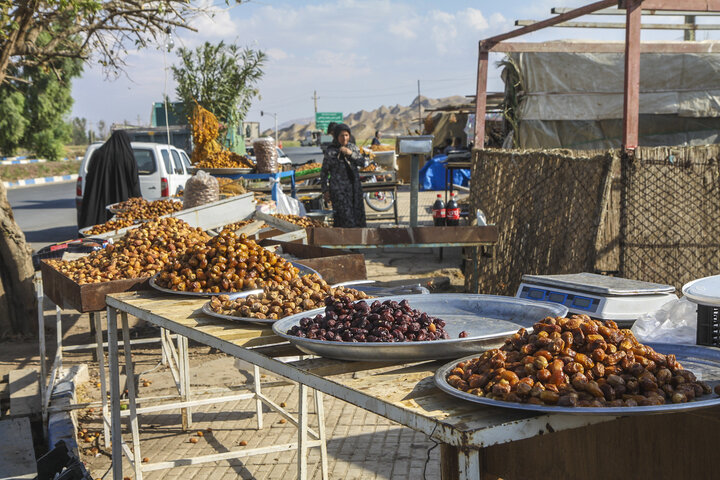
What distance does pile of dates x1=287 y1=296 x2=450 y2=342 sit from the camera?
190 centimetres

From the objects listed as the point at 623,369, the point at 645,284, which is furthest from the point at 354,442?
the point at 623,369

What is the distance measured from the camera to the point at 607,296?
9.75 ft

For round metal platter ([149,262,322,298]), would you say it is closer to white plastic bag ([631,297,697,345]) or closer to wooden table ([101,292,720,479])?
wooden table ([101,292,720,479])

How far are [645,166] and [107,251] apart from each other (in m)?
4.08

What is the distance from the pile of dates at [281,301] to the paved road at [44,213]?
37.7 ft

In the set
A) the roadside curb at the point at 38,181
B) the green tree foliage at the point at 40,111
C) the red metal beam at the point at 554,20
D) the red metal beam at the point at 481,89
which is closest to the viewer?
the red metal beam at the point at 554,20

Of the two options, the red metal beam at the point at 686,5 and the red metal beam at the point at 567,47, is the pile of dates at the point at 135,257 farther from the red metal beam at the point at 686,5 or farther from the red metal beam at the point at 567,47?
the red metal beam at the point at 567,47

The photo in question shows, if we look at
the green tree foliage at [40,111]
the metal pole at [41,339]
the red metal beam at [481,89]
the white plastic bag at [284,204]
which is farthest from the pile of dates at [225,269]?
the green tree foliage at [40,111]

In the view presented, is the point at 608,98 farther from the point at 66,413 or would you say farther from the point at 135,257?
the point at 66,413

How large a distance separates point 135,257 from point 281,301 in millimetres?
1817

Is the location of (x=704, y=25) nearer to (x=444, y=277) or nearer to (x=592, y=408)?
(x=444, y=277)

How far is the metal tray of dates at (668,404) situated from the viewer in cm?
138

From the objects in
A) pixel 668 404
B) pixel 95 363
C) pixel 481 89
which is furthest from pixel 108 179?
pixel 668 404

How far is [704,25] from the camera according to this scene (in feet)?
30.9
